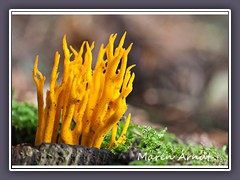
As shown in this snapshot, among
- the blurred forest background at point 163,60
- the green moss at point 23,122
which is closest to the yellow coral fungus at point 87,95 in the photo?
the blurred forest background at point 163,60

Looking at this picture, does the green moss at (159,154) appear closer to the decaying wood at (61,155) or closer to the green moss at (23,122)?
the decaying wood at (61,155)

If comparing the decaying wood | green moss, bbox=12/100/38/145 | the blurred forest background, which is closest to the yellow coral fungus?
the decaying wood

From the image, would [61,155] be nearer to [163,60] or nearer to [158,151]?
[158,151]

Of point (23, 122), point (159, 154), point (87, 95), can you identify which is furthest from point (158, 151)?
point (23, 122)

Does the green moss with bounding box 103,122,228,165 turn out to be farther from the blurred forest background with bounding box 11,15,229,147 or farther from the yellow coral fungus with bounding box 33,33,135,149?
the blurred forest background with bounding box 11,15,229,147
